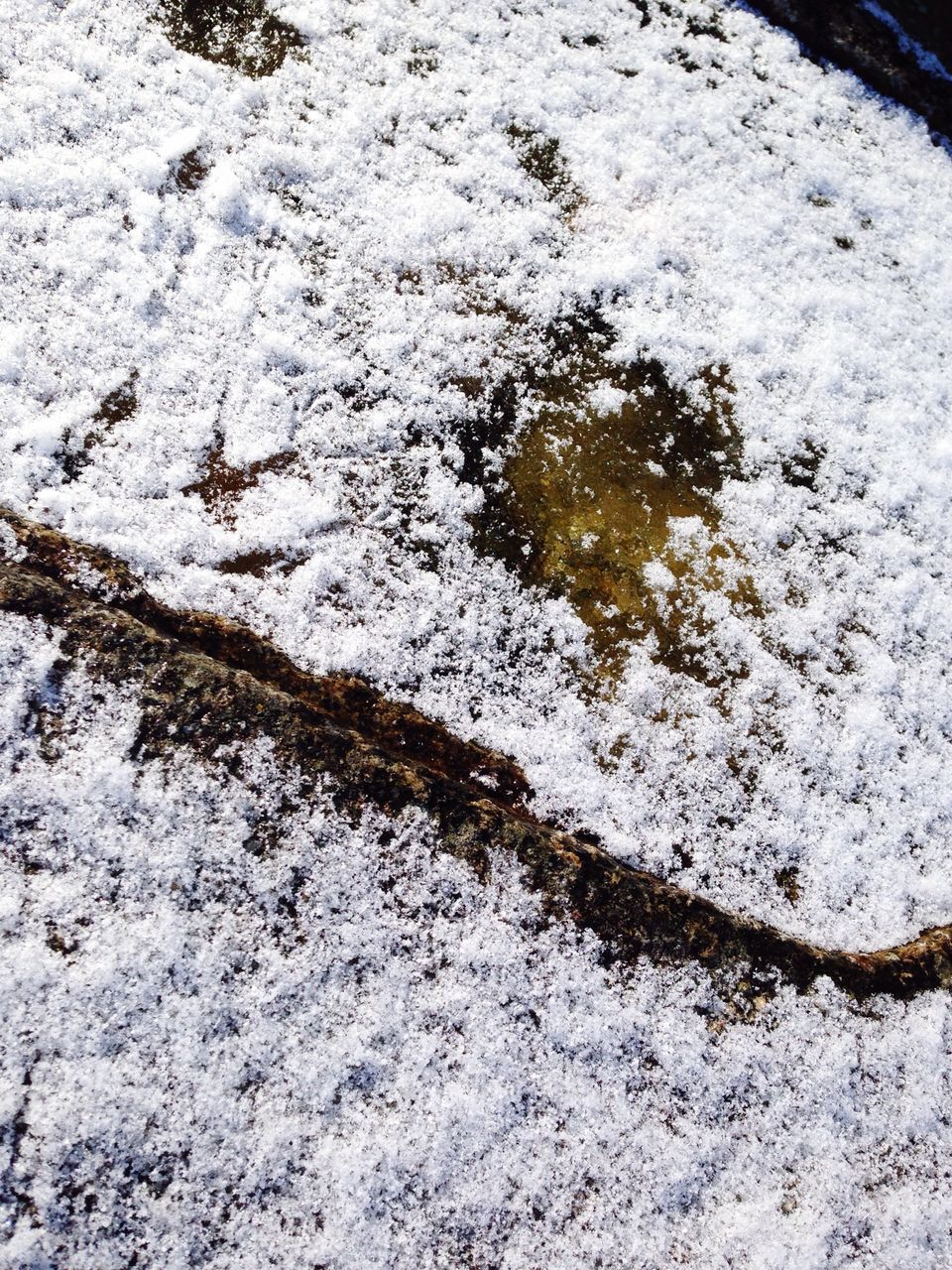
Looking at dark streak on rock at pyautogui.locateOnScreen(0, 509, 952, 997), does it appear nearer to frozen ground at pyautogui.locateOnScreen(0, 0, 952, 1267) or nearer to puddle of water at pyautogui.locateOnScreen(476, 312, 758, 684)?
frozen ground at pyautogui.locateOnScreen(0, 0, 952, 1267)

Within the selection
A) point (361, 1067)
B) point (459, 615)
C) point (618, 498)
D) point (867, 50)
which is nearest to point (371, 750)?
point (459, 615)

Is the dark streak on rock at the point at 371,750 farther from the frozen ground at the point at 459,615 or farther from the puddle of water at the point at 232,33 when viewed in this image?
the puddle of water at the point at 232,33

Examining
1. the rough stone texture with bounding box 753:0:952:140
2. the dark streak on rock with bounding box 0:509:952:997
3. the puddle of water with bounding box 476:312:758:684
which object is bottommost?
the dark streak on rock with bounding box 0:509:952:997

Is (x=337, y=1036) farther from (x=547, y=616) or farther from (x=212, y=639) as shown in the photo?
(x=547, y=616)

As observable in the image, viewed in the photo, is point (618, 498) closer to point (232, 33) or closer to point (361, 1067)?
point (361, 1067)

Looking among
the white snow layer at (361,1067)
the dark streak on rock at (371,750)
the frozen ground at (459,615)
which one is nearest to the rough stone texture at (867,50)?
the frozen ground at (459,615)

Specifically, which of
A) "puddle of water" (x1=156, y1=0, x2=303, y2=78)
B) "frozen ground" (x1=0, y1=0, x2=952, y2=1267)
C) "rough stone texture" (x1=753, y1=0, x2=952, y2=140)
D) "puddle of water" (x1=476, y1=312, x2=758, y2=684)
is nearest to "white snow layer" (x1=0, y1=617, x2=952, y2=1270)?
"frozen ground" (x1=0, y1=0, x2=952, y2=1267)

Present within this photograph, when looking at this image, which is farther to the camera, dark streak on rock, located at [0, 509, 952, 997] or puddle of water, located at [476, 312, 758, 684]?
puddle of water, located at [476, 312, 758, 684]
